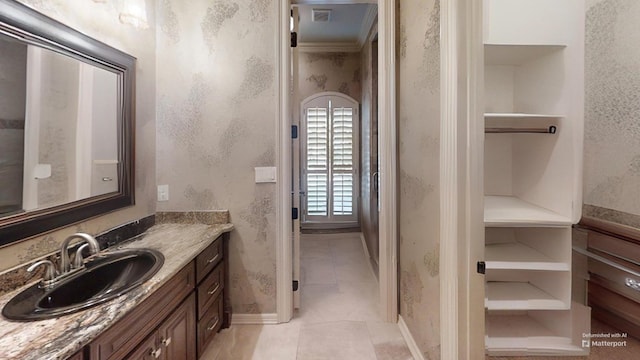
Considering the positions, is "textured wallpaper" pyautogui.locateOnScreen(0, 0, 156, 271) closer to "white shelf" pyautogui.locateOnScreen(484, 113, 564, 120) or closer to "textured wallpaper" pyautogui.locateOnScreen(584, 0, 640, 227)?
"white shelf" pyautogui.locateOnScreen(484, 113, 564, 120)

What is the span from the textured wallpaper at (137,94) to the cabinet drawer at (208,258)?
22.3 inches

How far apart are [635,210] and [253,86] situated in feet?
7.34

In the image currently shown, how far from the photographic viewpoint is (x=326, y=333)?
2195 mm

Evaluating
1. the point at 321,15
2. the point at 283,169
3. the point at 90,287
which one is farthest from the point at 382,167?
the point at 321,15

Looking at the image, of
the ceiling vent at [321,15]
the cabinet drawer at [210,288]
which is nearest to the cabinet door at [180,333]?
the cabinet drawer at [210,288]

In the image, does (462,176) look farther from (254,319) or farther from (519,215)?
(254,319)

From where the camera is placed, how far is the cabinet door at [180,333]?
1.35 m

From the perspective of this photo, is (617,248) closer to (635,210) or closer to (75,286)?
(635,210)

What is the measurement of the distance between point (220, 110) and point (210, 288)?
4.26ft

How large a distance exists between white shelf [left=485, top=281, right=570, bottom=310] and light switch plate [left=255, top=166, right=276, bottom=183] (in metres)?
1.66

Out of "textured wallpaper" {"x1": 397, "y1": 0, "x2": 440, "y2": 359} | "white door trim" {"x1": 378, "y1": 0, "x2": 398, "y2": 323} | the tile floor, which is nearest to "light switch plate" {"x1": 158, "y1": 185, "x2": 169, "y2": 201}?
the tile floor

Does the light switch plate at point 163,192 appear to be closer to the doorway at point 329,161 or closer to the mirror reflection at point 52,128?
the mirror reflection at point 52,128

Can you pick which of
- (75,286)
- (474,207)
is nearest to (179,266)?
(75,286)

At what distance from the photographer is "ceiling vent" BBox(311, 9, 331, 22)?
11.8 ft
